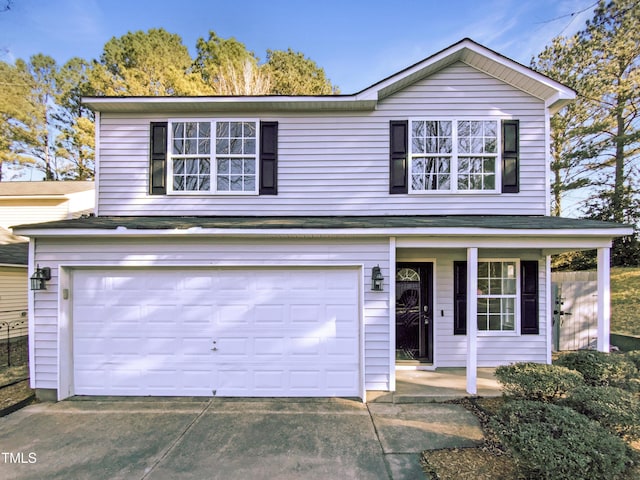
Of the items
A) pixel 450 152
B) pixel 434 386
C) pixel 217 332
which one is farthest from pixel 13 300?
pixel 450 152

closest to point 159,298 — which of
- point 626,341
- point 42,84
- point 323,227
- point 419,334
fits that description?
point 323,227

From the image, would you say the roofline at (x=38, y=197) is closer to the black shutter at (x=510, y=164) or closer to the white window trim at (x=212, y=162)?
the white window trim at (x=212, y=162)

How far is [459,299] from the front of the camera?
608 centimetres

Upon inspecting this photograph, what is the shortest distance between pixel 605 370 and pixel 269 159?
6373mm

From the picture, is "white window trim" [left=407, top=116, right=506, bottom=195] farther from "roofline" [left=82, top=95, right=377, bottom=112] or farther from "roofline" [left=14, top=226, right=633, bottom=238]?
"roofline" [left=14, top=226, right=633, bottom=238]

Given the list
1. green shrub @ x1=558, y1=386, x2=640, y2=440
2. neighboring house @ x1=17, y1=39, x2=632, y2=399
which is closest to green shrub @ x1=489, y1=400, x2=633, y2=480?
green shrub @ x1=558, y1=386, x2=640, y2=440

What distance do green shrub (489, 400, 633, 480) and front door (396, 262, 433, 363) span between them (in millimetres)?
3031

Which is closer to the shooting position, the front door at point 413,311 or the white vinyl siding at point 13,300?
the front door at point 413,311

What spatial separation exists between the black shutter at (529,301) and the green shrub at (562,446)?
3134mm

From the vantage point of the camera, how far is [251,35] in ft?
56.9

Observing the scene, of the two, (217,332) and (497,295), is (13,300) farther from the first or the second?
(497,295)

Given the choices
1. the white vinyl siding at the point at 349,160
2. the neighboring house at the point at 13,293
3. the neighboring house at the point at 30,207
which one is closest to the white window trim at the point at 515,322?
the white vinyl siding at the point at 349,160

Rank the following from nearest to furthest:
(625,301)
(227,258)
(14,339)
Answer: (227,258)
(14,339)
(625,301)

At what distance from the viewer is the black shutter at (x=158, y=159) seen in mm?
6078
